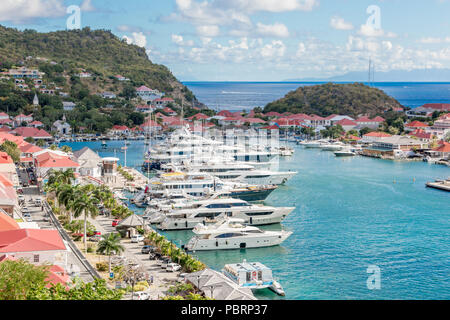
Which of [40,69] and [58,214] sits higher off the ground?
[40,69]

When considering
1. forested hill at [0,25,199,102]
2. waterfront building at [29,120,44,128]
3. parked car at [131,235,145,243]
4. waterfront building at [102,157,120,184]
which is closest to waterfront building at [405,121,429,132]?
forested hill at [0,25,199,102]

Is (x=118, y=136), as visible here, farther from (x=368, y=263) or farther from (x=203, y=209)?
(x=368, y=263)

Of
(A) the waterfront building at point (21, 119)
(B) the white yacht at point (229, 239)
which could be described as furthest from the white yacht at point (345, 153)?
(A) the waterfront building at point (21, 119)

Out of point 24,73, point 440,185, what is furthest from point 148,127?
point 440,185

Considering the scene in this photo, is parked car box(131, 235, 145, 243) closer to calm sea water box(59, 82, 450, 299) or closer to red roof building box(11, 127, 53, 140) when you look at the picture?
calm sea water box(59, 82, 450, 299)
